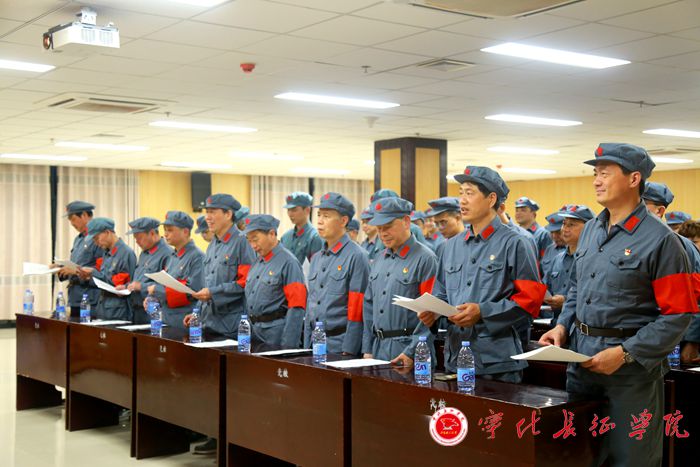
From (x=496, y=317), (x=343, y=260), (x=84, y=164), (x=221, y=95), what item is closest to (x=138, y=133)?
(x=221, y=95)

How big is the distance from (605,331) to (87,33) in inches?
152

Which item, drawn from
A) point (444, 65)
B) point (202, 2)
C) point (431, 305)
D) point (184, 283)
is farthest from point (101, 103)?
point (431, 305)

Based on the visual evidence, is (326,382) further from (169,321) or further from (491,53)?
(491,53)

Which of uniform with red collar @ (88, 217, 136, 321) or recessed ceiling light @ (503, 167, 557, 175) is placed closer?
uniform with red collar @ (88, 217, 136, 321)

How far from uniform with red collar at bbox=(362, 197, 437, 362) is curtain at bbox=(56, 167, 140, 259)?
12338 mm

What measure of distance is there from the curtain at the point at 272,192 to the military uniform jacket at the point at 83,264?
9.90 metres

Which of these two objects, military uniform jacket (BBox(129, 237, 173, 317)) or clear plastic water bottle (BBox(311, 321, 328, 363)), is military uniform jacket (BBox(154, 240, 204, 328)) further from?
clear plastic water bottle (BBox(311, 321, 328, 363))

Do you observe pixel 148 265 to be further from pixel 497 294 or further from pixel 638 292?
pixel 638 292

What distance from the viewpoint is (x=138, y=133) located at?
11.7 metres

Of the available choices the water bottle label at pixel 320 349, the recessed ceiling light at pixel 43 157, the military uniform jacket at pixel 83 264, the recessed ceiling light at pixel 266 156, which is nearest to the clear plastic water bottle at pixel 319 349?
the water bottle label at pixel 320 349

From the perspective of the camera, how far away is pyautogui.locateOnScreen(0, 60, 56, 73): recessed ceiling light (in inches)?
289

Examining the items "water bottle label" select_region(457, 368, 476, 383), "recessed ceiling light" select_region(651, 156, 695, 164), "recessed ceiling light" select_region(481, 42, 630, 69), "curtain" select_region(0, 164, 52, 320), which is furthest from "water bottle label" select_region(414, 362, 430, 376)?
"curtain" select_region(0, 164, 52, 320)

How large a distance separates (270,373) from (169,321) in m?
2.56

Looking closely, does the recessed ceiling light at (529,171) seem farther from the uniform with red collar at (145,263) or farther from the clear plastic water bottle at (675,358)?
the clear plastic water bottle at (675,358)
